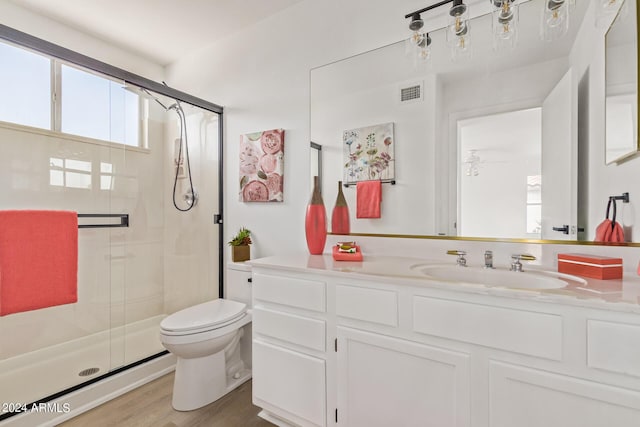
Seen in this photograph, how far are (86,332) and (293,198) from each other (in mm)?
1673

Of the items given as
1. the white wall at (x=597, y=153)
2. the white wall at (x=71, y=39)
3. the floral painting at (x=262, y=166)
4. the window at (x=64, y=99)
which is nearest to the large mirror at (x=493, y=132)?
the white wall at (x=597, y=153)

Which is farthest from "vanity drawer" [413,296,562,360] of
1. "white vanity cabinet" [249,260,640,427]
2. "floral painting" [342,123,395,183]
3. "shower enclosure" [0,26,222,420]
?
"shower enclosure" [0,26,222,420]

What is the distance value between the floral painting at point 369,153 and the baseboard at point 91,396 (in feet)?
6.11

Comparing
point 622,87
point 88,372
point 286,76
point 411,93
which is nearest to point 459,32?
point 411,93

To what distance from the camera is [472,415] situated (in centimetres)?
96

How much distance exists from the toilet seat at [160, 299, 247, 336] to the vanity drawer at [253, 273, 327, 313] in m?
0.41

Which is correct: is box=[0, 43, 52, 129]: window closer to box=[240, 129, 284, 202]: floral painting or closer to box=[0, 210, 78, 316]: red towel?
box=[0, 210, 78, 316]: red towel

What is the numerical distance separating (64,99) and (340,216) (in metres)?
1.94

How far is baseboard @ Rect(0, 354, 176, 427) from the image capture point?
4.93 ft

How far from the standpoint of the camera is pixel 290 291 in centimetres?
135

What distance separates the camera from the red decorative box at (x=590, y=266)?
3.32ft

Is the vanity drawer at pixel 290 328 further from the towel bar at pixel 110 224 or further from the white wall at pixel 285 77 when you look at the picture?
the towel bar at pixel 110 224

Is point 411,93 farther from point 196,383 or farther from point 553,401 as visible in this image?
point 196,383

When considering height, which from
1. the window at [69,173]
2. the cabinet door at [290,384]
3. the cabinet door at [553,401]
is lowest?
the cabinet door at [290,384]
